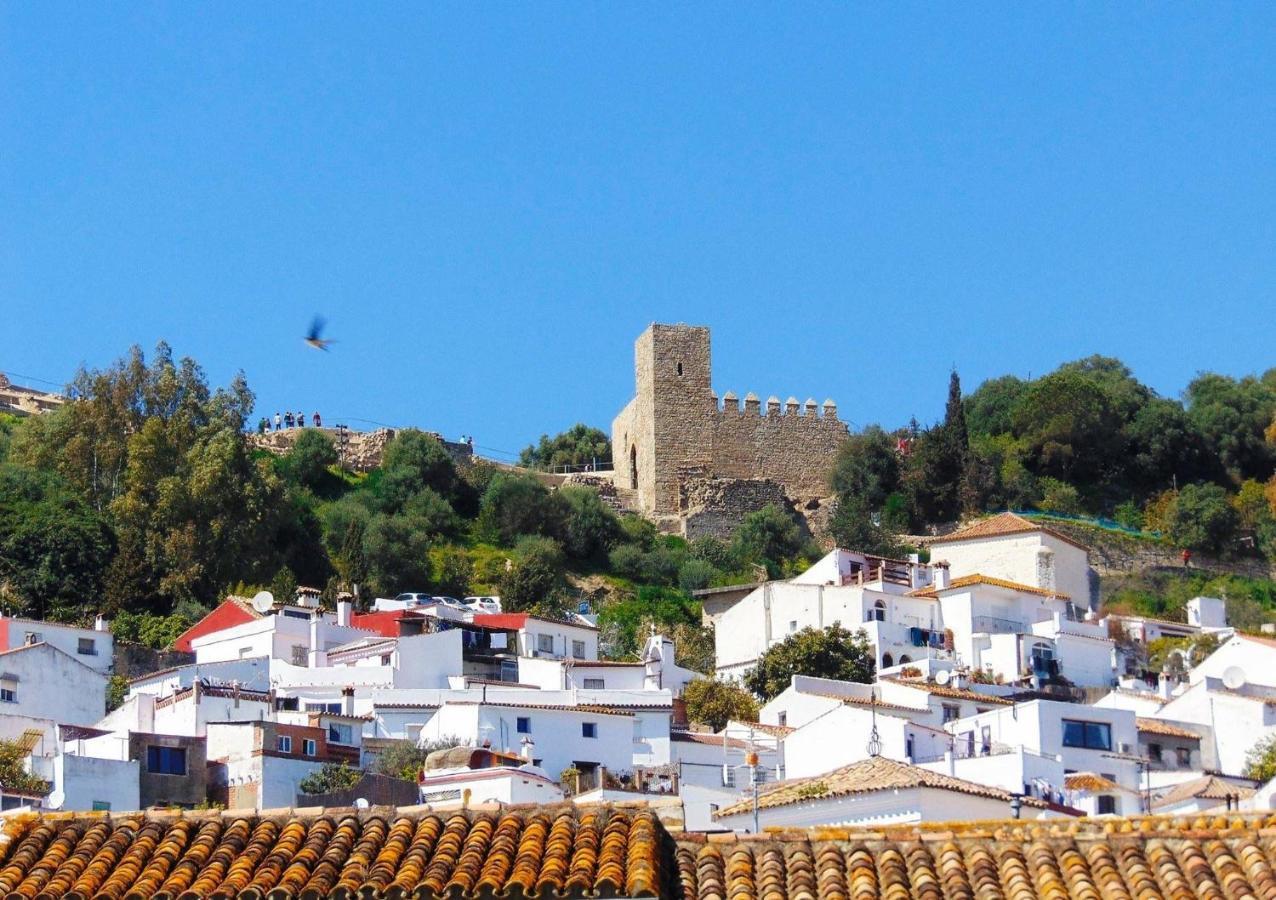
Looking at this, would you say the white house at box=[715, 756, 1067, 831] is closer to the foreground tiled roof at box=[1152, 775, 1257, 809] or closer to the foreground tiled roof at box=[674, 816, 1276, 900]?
the foreground tiled roof at box=[674, 816, 1276, 900]

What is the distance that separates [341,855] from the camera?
40.3ft

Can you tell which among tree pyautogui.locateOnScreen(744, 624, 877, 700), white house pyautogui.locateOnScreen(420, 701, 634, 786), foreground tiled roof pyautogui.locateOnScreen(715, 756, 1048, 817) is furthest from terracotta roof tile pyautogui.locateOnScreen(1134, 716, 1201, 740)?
foreground tiled roof pyautogui.locateOnScreen(715, 756, 1048, 817)

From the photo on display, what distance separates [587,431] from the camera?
80.9 m

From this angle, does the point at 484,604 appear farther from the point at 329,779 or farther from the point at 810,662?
the point at 329,779

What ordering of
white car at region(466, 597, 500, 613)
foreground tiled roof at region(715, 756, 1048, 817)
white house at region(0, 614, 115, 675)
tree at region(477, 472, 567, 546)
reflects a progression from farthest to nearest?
tree at region(477, 472, 567, 546) → white car at region(466, 597, 500, 613) → white house at region(0, 614, 115, 675) → foreground tiled roof at region(715, 756, 1048, 817)

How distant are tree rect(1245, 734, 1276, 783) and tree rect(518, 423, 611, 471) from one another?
128 feet

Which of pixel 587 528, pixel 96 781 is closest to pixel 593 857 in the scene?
pixel 96 781

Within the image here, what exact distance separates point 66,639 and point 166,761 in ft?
42.1

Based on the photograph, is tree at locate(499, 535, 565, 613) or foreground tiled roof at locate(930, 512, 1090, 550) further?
foreground tiled roof at locate(930, 512, 1090, 550)

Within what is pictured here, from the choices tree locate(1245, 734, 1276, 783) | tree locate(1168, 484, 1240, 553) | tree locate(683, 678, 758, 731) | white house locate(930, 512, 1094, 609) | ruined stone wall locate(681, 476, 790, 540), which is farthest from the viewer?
ruined stone wall locate(681, 476, 790, 540)

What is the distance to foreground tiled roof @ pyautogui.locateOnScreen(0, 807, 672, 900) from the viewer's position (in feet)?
38.7

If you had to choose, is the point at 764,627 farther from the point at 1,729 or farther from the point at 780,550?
the point at 1,729

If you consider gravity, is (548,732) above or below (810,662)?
below

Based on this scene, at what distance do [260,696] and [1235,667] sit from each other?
17.6 m
